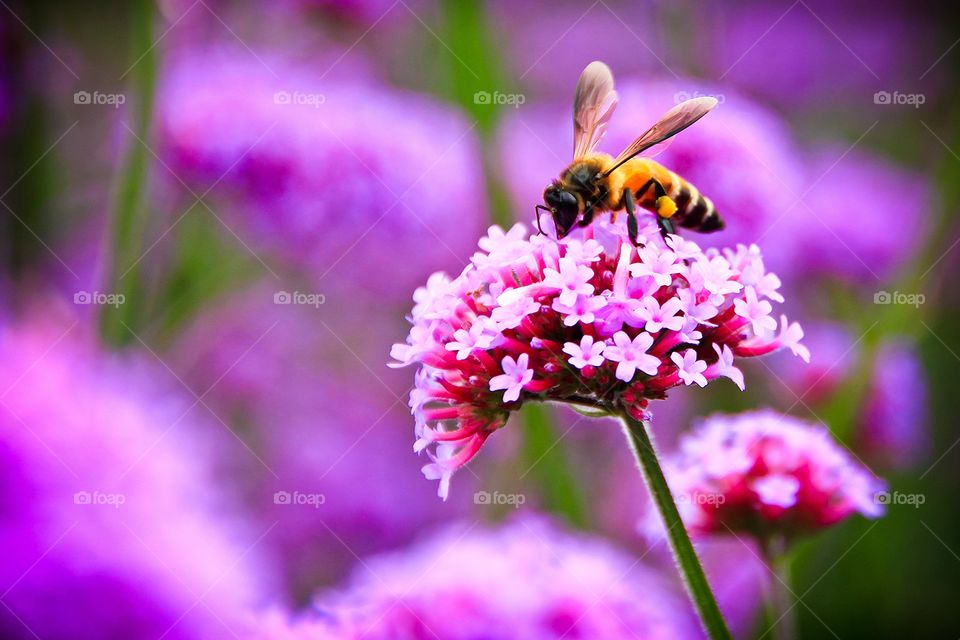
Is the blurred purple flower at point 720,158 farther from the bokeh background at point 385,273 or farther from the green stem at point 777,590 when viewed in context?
the green stem at point 777,590

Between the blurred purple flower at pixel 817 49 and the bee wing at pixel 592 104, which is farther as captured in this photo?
the blurred purple flower at pixel 817 49

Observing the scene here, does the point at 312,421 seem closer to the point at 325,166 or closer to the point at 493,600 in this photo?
the point at 325,166

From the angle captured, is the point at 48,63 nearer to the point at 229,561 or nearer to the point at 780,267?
the point at 229,561

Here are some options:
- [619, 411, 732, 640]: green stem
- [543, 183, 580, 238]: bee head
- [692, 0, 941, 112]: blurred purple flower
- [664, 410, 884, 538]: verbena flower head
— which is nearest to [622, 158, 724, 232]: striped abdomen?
[543, 183, 580, 238]: bee head

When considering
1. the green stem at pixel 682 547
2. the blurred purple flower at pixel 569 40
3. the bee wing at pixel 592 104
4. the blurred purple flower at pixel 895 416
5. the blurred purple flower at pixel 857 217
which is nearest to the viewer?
the green stem at pixel 682 547

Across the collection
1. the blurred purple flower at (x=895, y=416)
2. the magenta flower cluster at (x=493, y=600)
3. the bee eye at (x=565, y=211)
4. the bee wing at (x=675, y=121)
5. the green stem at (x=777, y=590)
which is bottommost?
the blurred purple flower at (x=895, y=416)

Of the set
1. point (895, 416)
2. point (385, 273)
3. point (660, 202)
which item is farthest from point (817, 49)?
point (660, 202)

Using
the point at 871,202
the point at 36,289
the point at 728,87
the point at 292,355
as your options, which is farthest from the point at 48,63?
the point at 871,202

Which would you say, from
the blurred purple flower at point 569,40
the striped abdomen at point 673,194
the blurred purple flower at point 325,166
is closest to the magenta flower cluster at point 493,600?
the striped abdomen at point 673,194
